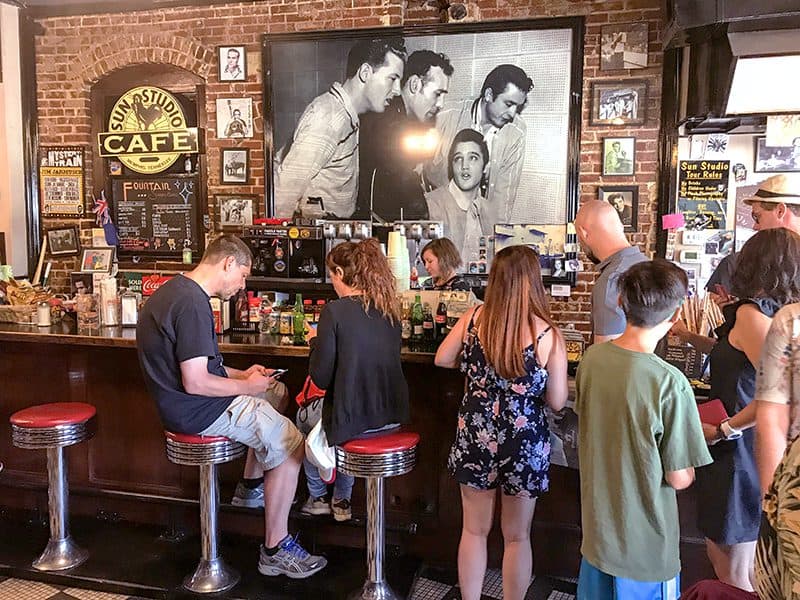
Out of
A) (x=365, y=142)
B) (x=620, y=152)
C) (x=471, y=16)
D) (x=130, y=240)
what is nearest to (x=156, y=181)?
(x=130, y=240)

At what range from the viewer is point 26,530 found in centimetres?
390

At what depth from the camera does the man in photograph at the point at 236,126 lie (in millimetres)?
5758

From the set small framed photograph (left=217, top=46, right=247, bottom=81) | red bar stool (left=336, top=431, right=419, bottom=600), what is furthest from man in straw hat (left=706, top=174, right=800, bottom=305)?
small framed photograph (left=217, top=46, right=247, bottom=81)

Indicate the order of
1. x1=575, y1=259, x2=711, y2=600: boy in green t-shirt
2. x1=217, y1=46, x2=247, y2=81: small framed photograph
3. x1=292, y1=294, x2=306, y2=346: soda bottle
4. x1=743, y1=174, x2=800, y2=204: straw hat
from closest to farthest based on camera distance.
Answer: x1=575, y1=259, x2=711, y2=600: boy in green t-shirt
x1=743, y1=174, x2=800, y2=204: straw hat
x1=292, y1=294, x2=306, y2=346: soda bottle
x1=217, y1=46, x2=247, y2=81: small framed photograph

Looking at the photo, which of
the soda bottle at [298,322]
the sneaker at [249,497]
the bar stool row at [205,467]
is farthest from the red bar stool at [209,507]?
the soda bottle at [298,322]

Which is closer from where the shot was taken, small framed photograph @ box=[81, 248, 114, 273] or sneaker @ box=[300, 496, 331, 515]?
sneaker @ box=[300, 496, 331, 515]

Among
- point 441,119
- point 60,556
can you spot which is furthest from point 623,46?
point 60,556

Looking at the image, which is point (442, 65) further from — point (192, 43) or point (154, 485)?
point (154, 485)

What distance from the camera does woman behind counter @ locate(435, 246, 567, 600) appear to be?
8.42 feet

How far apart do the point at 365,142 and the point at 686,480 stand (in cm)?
407

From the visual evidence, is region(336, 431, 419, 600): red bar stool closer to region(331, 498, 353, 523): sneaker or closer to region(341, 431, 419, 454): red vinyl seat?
region(341, 431, 419, 454): red vinyl seat

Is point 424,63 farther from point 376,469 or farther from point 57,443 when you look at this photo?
point 57,443

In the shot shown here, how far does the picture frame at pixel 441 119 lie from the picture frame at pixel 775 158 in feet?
3.99

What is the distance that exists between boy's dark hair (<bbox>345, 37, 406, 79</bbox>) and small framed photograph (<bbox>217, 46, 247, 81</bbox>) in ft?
2.83
